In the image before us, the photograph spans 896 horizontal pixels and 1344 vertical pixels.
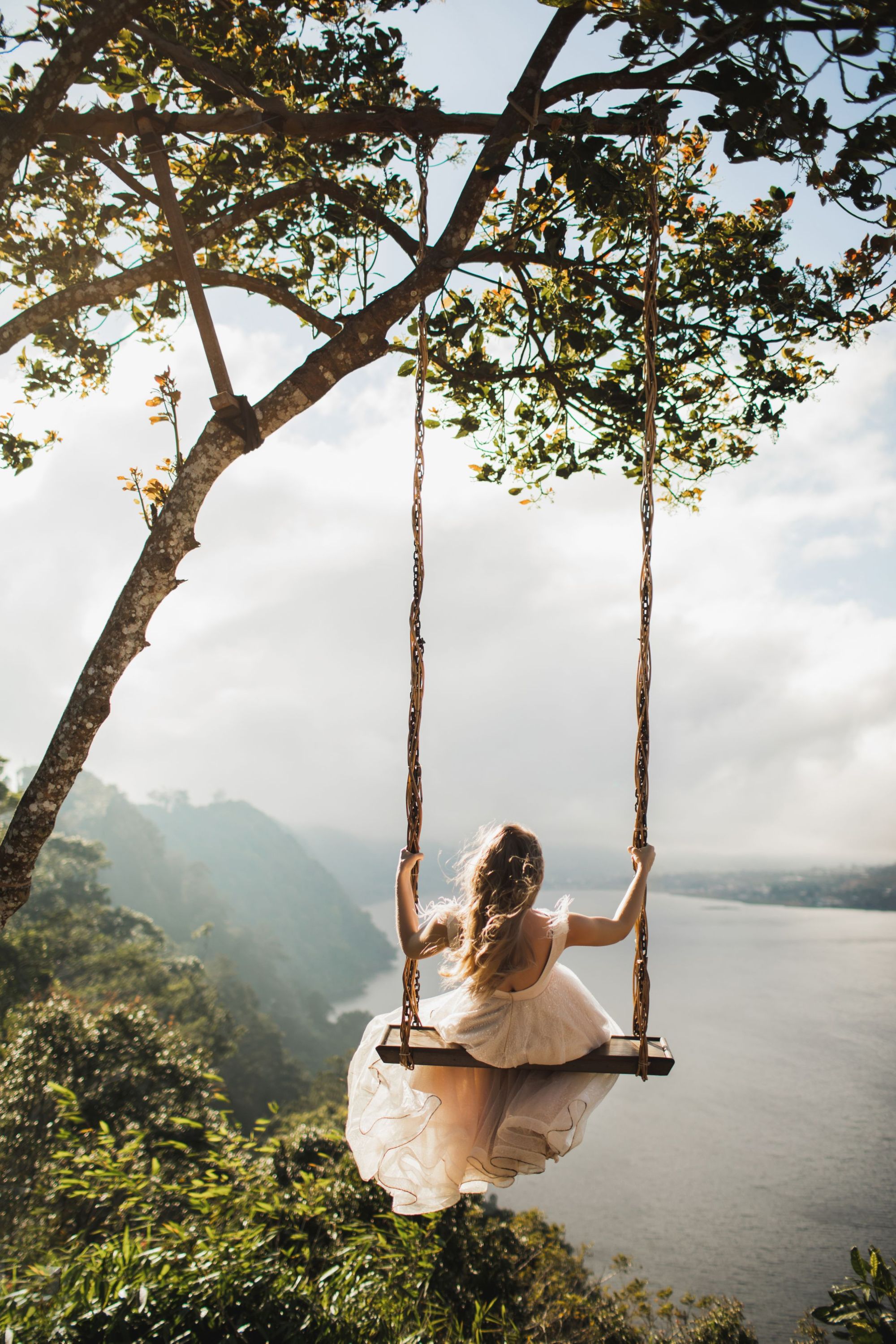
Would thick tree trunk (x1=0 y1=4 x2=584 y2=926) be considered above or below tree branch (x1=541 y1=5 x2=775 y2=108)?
below

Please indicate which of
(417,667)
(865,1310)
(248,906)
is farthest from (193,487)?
(248,906)

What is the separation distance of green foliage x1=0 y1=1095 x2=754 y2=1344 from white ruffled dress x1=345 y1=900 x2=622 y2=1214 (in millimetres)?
1970

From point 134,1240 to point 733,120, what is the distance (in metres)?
5.76

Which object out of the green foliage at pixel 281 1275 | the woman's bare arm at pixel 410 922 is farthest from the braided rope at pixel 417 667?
the green foliage at pixel 281 1275

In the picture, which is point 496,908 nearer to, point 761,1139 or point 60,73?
point 60,73

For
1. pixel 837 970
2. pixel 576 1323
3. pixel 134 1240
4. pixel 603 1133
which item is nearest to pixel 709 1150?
pixel 603 1133

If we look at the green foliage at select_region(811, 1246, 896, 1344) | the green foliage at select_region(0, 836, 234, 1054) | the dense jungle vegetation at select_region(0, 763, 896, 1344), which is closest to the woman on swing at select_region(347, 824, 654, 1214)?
the green foliage at select_region(811, 1246, 896, 1344)

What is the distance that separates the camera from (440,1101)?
224 centimetres

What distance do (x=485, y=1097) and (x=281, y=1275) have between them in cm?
258

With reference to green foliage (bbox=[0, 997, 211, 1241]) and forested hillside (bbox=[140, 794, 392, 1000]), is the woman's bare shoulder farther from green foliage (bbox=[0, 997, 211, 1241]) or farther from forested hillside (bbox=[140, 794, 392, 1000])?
forested hillside (bbox=[140, 794, 392, 1000])

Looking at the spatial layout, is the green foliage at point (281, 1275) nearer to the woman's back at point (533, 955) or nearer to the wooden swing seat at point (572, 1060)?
the wooden swing seat at point (572, 1060)

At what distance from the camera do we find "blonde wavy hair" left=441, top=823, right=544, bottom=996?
211 centimetres

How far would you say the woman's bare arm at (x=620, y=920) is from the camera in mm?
2119

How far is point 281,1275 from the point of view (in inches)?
149
